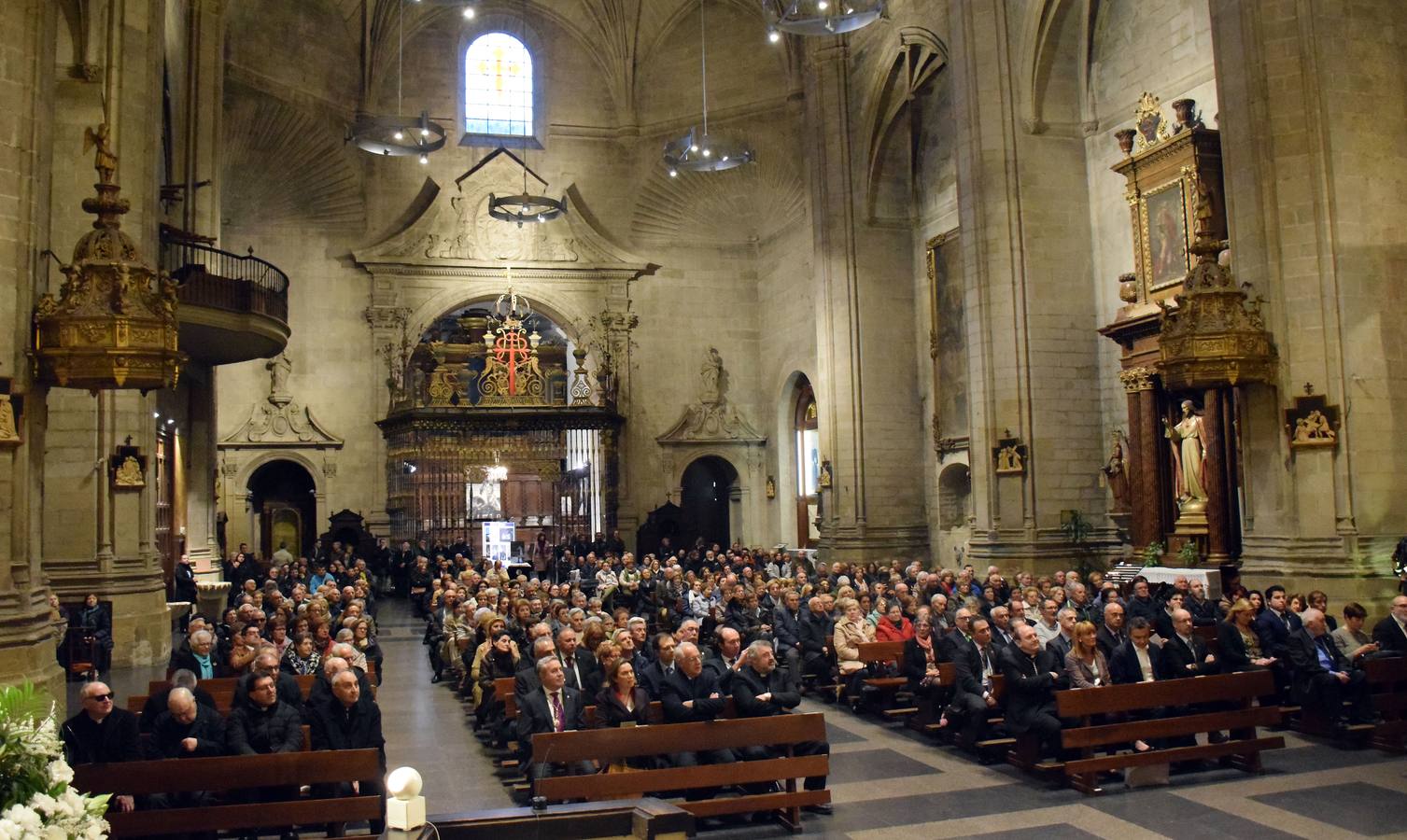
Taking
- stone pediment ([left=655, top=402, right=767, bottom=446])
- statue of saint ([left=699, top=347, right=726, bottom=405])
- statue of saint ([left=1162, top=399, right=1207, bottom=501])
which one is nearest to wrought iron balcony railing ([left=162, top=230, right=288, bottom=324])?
statue of saint ([left=1162, top=399, right=1207, bottom=501])

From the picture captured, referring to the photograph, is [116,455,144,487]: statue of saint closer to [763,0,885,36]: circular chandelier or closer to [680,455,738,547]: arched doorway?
[763,0,885,36]: circular chandelier

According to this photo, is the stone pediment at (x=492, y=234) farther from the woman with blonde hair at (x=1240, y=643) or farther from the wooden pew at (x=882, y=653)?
the woman with blonde hair at (x=1240, y=643)

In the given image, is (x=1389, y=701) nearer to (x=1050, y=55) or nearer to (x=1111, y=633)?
(x=1111, y=633)

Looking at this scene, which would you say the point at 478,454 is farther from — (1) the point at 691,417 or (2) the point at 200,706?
(2) the point at 200,706

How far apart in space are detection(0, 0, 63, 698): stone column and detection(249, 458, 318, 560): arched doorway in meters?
19.8

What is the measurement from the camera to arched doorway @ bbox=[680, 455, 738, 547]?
30766 millimetres

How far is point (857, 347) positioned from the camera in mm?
24297

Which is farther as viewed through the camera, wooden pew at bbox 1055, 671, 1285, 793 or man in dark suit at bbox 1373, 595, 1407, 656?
man in dark suit at bbox 1373, 595, 1407, 656

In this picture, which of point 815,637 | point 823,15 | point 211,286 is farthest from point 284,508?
point 815,637

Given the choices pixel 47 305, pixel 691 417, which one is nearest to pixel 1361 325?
pixel 47 305

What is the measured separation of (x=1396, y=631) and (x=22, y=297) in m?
11.2

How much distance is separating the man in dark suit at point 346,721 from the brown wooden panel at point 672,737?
1.27 m

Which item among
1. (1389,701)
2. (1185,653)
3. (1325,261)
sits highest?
(1325,261)

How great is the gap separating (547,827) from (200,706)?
10.6 ft
